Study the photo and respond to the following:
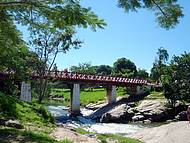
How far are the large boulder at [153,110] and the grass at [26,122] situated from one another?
3091cm

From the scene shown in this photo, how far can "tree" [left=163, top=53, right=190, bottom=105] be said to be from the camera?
165ft

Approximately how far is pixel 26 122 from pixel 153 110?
36.5m

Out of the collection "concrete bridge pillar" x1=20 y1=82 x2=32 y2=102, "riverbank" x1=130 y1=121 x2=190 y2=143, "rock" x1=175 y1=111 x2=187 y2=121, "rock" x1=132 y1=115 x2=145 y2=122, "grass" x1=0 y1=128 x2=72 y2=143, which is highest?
"concrete bridge pillar" x1=20 y1=82 x2=32 y2=102

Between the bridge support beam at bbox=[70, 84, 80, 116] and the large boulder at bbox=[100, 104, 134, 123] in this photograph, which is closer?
the large boulder at bbox=[100, 104, 134, 123]

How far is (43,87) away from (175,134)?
29.5 metres

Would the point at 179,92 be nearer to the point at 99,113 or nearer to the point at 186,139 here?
the point at 99,113

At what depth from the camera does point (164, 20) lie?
401 inches

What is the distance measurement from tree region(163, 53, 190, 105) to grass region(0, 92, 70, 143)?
112ft

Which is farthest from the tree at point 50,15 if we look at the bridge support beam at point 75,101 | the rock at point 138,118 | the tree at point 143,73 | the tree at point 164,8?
the tree at point 143,73

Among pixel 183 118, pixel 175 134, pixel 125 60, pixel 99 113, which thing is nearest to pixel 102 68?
pixel 125 60

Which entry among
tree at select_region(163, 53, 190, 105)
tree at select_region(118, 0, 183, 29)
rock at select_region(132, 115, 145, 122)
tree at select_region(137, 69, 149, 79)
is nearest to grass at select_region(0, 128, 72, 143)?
tree at select_region(118, 0, 183, 29)

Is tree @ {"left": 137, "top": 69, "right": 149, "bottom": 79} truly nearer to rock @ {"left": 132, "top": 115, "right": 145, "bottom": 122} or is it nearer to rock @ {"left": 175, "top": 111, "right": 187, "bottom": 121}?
rock @ {"left": 132, "top": 115, "right": 145, "bottom": 122}

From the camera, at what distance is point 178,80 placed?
2047 inches

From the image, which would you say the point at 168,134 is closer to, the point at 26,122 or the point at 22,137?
the point at 26,122
